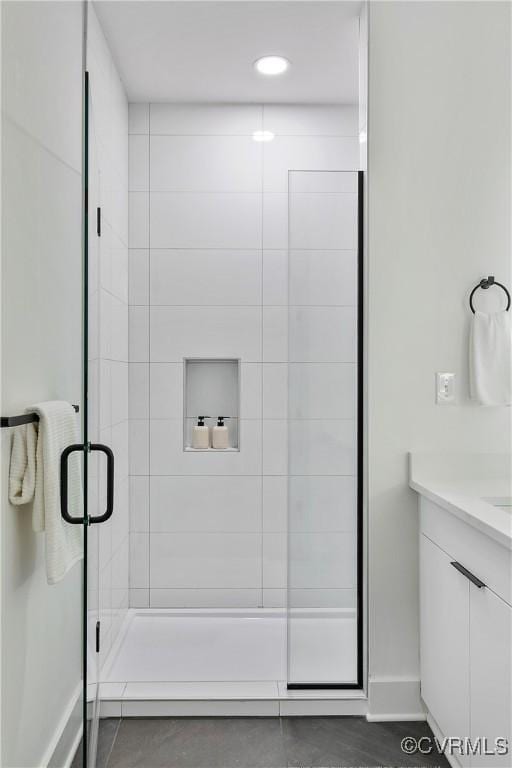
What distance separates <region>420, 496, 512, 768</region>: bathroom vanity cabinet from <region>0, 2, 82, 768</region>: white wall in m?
1.08

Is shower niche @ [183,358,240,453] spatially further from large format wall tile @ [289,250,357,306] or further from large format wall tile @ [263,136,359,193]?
large format wall tile @ [289,250,357,306]

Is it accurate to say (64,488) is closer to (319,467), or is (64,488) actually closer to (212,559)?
(319,467)

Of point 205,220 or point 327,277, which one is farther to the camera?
point 205,220

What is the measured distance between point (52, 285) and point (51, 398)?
328 millimetres

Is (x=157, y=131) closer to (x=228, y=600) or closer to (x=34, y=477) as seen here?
(x=34, y=477)

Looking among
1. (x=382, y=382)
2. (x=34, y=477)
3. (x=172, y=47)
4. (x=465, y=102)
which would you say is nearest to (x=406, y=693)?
(x=382, y=382)

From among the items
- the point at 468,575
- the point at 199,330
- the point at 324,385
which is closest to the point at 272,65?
the point at 199,330

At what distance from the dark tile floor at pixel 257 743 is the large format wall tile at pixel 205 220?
2188mm

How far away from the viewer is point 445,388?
215 cm

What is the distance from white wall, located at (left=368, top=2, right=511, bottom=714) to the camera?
2.14 metres

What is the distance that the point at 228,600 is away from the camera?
125 inches

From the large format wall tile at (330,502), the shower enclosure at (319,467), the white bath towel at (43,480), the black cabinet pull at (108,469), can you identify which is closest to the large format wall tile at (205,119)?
the shower enclosure at (319,467)

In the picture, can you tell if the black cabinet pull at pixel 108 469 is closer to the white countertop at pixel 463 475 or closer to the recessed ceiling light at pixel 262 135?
the white countertop at pixel 463 475

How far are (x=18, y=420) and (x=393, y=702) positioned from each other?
164cm
